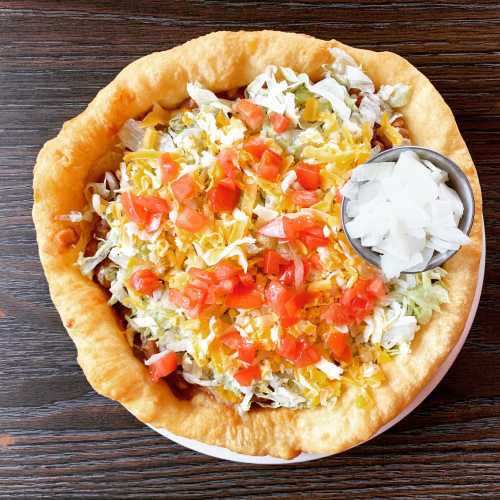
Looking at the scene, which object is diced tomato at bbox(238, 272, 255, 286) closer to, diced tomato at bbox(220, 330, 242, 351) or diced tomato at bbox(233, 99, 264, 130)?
diced tomato at bbox(220, 330, 242, 351)

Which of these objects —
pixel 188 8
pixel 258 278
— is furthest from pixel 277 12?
pixel 258 278

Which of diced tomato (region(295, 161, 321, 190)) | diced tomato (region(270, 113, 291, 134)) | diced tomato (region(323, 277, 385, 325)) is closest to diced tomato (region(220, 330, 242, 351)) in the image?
diced tomato (region(323, 277, 385, 325))

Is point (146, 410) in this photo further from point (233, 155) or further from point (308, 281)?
point (233, 155)

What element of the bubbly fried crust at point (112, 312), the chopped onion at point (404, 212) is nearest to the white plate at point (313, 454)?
the bubbly fried crust at point (112, 312)

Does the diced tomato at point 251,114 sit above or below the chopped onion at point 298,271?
above

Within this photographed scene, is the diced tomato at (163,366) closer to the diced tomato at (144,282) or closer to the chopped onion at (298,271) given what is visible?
the diced tomato at (144,282)

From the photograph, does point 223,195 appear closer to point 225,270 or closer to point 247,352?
point 225,270
